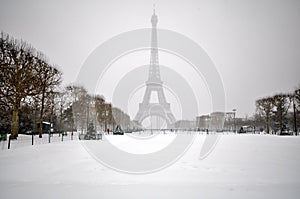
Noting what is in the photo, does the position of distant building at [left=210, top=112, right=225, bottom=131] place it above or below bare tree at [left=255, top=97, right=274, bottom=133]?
below

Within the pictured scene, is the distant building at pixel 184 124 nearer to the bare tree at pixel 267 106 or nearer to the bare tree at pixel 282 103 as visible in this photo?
the bare tree at pixel 267 106

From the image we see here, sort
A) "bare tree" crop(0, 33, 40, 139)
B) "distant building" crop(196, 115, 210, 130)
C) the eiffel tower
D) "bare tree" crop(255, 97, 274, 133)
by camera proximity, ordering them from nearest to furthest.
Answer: "bare tree" crop(0, 33, 40, 139) → "bare tree" crop(255, 97, 274, 133) → the eiffel tower → "distant building" crop(196, 115, 210, 130)

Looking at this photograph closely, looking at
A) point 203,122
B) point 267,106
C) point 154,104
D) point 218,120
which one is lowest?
point 203,122

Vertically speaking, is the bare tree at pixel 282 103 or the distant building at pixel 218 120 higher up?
the bare tree at pixel 282 103

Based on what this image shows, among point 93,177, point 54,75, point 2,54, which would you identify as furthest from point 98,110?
point 93,177

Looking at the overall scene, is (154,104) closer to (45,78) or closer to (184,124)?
A: (184,124)

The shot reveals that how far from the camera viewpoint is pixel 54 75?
31.6 metres

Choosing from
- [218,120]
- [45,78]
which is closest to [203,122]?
[218,120]

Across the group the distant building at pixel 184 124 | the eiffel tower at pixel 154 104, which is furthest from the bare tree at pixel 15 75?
the distant building at pixel 184 124

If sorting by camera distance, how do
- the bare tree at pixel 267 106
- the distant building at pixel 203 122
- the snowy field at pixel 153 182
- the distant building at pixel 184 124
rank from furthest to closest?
the distant building at pixel 184 124 → the distant building at pixel 203 122 → the bare tree at pixel 267 106 → the snowy field at pixel 153 182

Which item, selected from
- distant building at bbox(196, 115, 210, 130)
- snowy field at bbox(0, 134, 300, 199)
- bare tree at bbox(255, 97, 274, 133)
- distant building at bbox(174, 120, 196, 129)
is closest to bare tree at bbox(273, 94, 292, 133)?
bare tree at bbox(255, 97, 274, 133)

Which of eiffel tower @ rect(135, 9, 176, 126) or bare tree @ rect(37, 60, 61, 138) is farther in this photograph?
eiffel tower @ rect(135, 9, 176, 126)

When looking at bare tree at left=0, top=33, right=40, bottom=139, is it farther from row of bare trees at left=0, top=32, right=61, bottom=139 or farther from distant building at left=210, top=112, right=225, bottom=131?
distant building at left=210, top=112, right=225, bottom=131

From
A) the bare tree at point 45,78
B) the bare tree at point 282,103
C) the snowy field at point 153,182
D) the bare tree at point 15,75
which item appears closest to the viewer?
the snowy field at point 153,182
